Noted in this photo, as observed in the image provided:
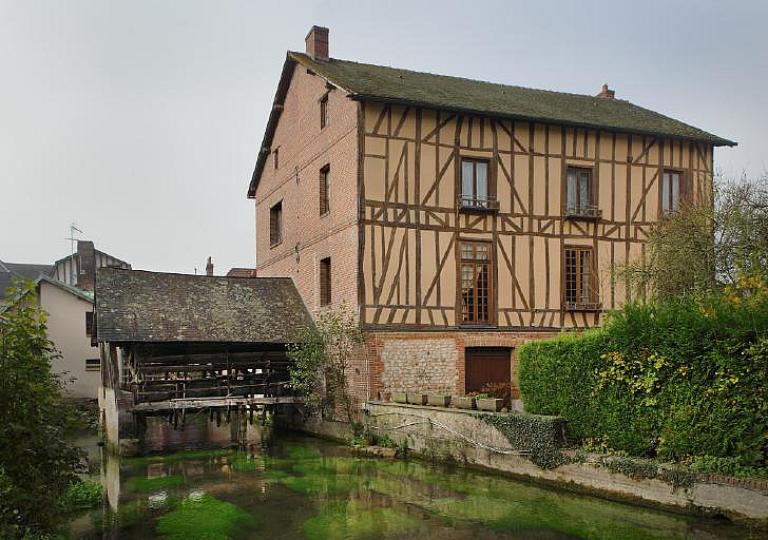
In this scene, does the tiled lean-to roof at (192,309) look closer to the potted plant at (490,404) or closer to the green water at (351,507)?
the green water at (351,507)

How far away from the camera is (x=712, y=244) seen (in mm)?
15125

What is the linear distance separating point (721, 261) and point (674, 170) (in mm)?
5644

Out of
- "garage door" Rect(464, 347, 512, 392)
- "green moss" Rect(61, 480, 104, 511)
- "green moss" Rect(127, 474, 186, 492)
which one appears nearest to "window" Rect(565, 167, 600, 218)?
"garage door" Rect(464, 347, 512, 392)

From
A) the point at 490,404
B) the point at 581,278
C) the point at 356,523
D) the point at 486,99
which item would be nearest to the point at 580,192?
the point at 581,278

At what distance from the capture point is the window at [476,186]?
17734 mm

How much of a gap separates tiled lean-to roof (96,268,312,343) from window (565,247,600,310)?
6.94 meters

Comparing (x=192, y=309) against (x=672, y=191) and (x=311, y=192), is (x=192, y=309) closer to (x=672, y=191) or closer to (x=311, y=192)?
(x=311, y=192)

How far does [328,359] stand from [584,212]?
779 cm

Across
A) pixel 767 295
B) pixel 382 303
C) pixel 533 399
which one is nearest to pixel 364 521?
pixel 533 399

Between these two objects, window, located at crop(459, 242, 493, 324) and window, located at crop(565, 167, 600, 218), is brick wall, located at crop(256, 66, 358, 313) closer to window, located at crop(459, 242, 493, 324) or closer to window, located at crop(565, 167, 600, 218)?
window, located at crop(459, 242, 493, 324)

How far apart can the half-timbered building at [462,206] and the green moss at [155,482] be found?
4904 millimetres

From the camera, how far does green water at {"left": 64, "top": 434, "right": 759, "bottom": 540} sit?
29.5 feet

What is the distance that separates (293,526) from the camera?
31.0 feet

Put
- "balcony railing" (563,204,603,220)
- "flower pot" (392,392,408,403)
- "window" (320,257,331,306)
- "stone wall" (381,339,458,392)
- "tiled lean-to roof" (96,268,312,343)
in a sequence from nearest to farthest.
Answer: "flower pot" (392,392,408,403)
"tiled lean-to roof" (96,268,312,343)
"stone wall" (381,339,458,392)
"balcony railing" (563,204,603,220)
"window" (320,257,331,306)
